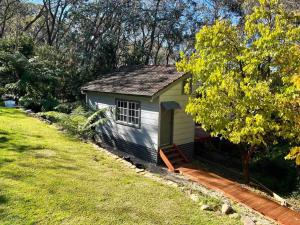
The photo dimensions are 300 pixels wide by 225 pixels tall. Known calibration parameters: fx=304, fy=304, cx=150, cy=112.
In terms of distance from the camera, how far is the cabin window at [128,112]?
45.8ft

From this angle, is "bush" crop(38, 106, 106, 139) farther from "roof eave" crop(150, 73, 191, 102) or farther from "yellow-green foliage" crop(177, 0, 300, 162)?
"yellow-green foliage" crop(177, 0, 300, 162)

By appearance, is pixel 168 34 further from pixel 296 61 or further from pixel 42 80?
pixel 296 61

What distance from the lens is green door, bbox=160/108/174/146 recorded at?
13609 mm

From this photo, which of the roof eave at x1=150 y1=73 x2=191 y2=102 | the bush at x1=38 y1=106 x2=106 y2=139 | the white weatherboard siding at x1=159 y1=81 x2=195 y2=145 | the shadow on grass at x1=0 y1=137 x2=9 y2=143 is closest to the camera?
the shadow on grass at x1=0 y1=137 x2=9 y2=143

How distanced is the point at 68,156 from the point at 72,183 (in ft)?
8.19

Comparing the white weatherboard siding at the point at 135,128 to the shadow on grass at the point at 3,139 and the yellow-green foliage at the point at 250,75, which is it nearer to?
the yellow-green foliage at the point at 250,75

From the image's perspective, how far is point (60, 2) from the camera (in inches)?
1113

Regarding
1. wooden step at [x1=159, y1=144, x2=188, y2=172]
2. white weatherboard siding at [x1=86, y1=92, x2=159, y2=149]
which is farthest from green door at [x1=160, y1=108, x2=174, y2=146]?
white weatherboard siding at [x1=86, y1=92, x2=159, y2=149]

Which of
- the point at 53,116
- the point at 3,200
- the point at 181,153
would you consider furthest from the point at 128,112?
the point at 3,200

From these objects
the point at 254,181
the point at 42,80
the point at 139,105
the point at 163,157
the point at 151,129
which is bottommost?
the point at 254,181

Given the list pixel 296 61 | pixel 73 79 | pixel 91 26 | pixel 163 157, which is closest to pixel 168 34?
pixel 91 26

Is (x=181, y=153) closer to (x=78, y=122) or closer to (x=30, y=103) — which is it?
(x=78, y=122)

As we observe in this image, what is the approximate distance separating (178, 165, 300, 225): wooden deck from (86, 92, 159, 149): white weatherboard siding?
7.97 ft

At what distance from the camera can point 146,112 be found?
13.5m
